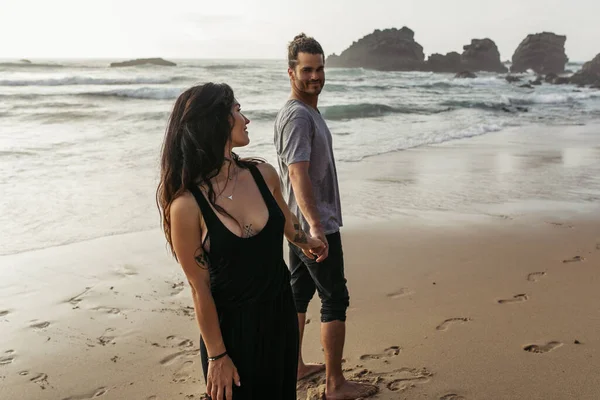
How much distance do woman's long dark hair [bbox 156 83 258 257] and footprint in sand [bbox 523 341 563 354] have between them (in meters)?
2.50

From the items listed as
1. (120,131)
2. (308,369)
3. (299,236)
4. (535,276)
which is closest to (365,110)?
(120,131)

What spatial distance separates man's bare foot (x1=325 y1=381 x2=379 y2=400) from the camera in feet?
10.1

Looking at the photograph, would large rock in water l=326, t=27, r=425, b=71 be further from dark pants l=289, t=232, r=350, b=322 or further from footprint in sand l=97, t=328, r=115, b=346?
dark pants l=289, t=232, r=350, b=322

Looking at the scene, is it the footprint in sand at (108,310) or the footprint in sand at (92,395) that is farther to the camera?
the footprint in sand at (108,310)

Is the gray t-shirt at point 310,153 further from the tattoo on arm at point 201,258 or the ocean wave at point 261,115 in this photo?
the ocean wave at point 261,115

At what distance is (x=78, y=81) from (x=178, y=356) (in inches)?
1175

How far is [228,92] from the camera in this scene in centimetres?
191

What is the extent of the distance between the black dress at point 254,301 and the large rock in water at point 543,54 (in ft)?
267

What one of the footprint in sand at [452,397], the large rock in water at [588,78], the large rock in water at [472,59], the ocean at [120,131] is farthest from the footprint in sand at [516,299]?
the large rock in water at [472,59]

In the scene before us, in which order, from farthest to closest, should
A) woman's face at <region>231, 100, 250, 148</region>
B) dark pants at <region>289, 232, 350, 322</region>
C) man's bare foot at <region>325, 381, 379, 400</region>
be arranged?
man's bare foot at <region>325, 381, 379, 400</region> < dark pants at <region>289, 232, 350, 322</region> < woman's face at <region>231, 100, 250, 148</region>

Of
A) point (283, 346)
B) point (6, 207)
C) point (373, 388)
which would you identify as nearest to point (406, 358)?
point (373, 388)

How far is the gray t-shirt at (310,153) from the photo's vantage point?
2.82 meters

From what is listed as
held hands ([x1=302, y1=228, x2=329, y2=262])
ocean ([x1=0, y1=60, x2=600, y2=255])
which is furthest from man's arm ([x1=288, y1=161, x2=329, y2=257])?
ocean ([x1=0, y1=60, x2=600, y2=255])

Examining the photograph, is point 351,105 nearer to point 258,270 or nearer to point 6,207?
point 6,207
